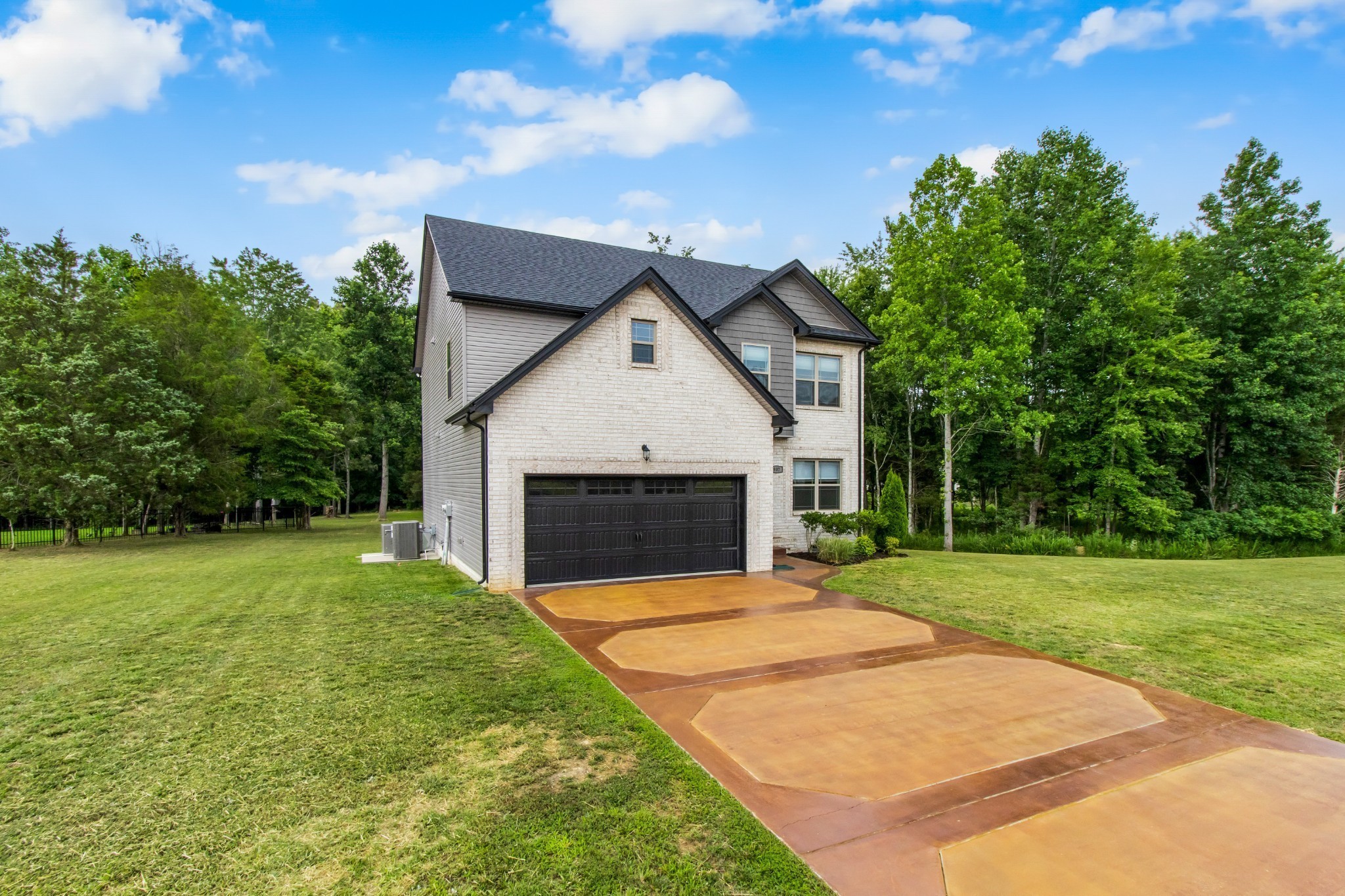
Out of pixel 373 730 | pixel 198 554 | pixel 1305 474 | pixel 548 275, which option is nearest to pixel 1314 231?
pixel 1305 474

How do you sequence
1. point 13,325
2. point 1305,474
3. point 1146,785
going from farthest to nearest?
1. point 1305,474
2. point 13,325
3. point 1146,785

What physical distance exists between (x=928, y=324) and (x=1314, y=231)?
1577 cm

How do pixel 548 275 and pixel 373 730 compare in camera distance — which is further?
pixel 548 275

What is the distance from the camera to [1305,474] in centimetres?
2103

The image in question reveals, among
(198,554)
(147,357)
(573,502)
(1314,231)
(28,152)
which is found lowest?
(198,554)

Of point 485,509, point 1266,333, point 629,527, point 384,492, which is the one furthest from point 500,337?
point 384,492

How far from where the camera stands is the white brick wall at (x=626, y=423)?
1066 centimetres

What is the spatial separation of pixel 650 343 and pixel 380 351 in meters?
27.5

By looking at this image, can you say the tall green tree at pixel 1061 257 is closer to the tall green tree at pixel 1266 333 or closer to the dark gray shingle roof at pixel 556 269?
the tall green tree at pixel 1266 333

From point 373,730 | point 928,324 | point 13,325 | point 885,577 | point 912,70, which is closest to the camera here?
point 373,730

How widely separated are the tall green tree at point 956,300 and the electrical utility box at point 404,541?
51.8ft

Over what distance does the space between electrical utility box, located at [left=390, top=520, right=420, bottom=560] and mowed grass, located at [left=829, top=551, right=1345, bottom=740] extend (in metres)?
10.5

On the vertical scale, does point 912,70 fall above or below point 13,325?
above

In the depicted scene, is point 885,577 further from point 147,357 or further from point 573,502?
point 147,357
